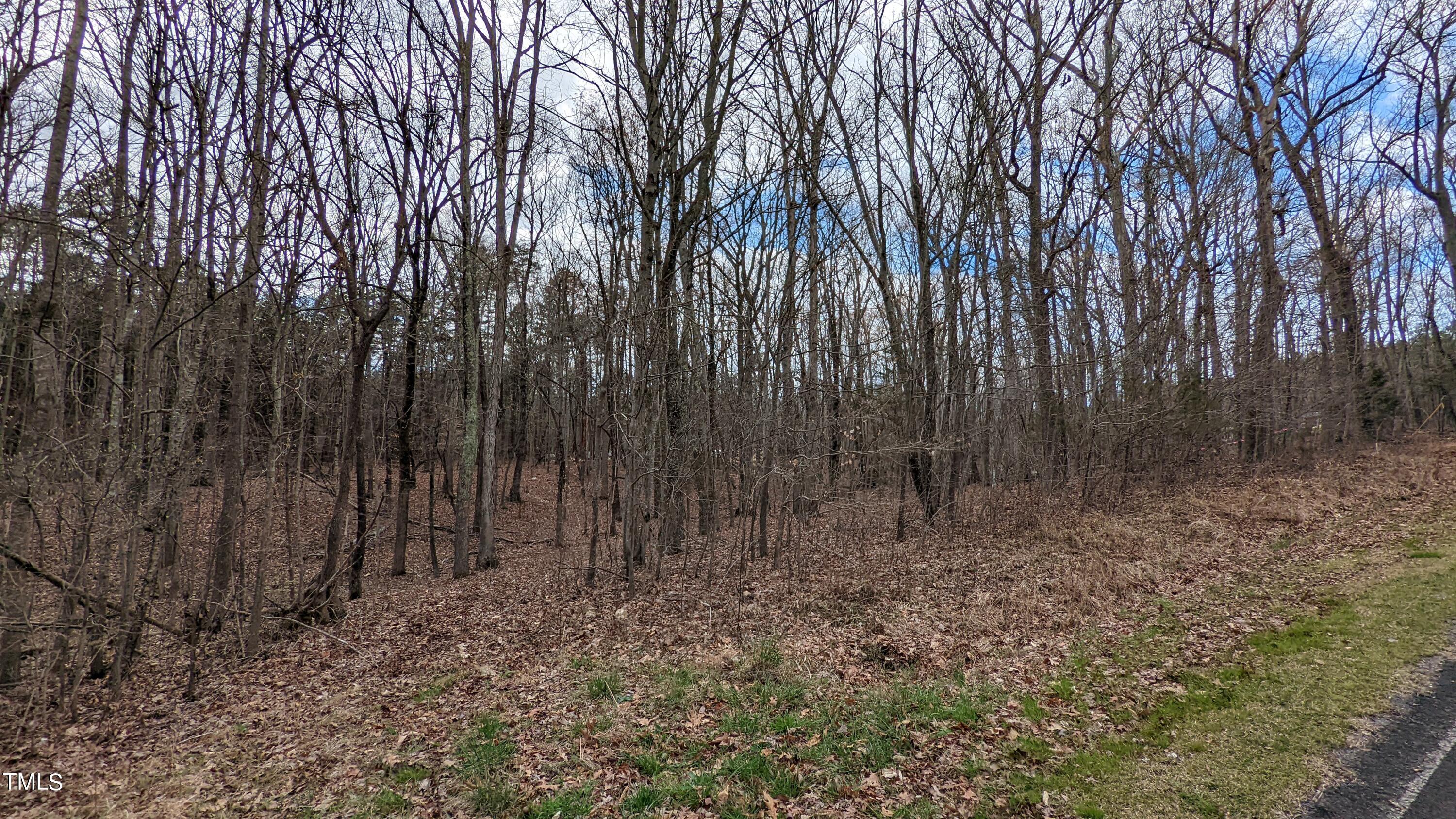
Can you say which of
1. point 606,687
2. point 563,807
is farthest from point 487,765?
point 606,687

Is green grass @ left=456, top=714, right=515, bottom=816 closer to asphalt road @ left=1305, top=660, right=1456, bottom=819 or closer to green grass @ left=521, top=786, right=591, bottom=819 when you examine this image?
green grass @ left=521, top=786, right=591, bottom=819

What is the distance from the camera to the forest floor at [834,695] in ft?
12.7

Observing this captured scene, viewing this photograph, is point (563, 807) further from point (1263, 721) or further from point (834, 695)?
point (1263, 721)

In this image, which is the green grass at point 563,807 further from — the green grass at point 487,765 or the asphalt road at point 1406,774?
the asphalt road at point 1406,774

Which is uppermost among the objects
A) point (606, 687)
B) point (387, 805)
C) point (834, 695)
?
point (834, 695)

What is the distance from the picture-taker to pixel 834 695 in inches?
200

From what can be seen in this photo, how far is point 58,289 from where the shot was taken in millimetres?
7129

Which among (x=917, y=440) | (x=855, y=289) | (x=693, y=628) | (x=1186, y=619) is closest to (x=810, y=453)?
(x=917, y=440)

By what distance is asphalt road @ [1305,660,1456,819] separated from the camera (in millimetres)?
3205

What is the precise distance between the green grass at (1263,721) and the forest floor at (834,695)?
0.02 m

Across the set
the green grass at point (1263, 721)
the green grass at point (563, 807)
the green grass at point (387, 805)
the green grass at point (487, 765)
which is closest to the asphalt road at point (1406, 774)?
the green grass at point (1263, 721)

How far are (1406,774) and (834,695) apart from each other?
344 centimetres

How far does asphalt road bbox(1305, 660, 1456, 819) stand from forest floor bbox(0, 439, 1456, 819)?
0.15 m

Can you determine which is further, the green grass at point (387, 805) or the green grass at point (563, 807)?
the green grass at point (387, 805)
